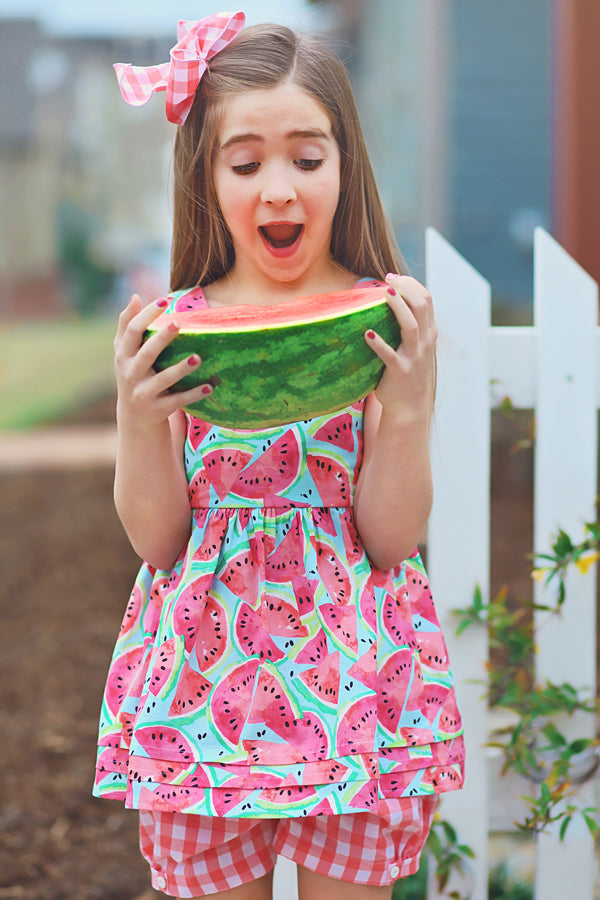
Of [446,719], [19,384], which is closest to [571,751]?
[446,719]

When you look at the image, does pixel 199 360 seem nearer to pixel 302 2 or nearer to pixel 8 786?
pixel 8 786

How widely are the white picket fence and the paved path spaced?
6.22 m

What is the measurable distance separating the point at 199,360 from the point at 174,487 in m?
0.32

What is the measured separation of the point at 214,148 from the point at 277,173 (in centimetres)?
17

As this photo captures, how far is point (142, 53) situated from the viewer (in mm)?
13547

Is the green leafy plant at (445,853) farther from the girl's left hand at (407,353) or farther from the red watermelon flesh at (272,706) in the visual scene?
the girl's left hand at (407,353)

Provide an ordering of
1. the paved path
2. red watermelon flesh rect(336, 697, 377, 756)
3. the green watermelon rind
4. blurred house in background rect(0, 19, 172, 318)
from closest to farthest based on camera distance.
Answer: the green watermelon rind
red watermelon flesh rect(336, 697, 377, 756)
the paved path
blurred house in background rect(0, 19, 172, 318)

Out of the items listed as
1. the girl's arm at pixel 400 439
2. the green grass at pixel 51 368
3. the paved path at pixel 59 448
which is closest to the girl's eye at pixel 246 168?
the girl's arm at pixel 400 439

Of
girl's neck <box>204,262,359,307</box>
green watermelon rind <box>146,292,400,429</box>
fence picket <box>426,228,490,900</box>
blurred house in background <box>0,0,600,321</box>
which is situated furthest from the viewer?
blurred house in background <box>0,0,600,321</box>

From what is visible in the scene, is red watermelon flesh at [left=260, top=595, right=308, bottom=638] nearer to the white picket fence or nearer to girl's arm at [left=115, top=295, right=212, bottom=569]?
girl's arm at [left=115, top=295, right=212, bottom=569]

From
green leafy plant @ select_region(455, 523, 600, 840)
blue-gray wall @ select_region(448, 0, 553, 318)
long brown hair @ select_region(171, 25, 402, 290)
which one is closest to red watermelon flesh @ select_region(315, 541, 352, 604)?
long brown hair @ select_region(171, 25, 402, 290)

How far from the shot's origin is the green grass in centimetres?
1247

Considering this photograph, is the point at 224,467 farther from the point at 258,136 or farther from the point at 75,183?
the point at 75,183

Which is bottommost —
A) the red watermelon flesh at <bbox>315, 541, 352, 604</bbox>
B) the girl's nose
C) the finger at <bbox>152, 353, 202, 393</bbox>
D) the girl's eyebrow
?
the red watermelon flesh at <bbox>315, 541, 352, 604</bbox>
